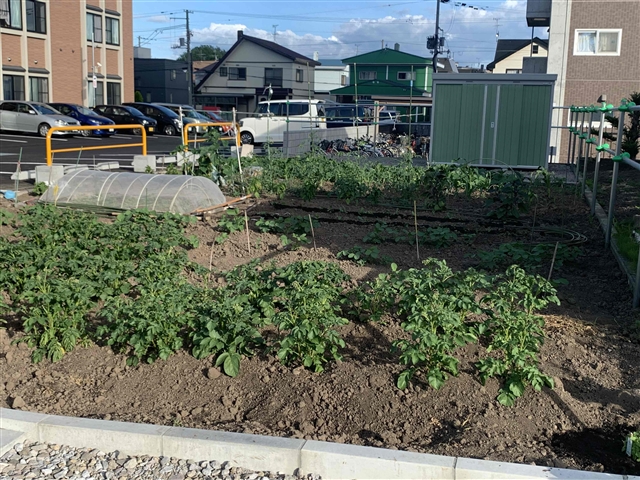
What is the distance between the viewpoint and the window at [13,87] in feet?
119

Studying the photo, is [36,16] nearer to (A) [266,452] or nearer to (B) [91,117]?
(B) [91,117]

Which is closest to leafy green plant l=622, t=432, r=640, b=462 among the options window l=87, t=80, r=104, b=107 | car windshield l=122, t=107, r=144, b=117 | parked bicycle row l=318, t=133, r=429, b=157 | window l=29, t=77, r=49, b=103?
parked bicycle row l=318, t=133, r=429, b=157

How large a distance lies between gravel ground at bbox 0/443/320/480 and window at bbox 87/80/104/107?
41228 millimetres

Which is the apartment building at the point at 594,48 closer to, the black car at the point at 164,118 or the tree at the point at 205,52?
the black car at the point at 164,118

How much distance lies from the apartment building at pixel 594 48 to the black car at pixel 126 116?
59.2 feet

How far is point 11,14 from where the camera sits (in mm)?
36188

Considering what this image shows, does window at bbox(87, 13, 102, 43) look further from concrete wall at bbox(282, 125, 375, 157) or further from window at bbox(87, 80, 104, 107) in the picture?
concrete wall at bbox(282, 125, 375, 157)

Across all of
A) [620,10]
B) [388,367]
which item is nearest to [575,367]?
[388,367]

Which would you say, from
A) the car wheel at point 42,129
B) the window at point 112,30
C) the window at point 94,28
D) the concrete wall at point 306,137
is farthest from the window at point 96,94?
the concrete wall at point 306,137

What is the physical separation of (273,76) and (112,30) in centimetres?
1963

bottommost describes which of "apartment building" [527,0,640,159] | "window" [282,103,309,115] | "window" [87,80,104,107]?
"window" [282,103,309,115]

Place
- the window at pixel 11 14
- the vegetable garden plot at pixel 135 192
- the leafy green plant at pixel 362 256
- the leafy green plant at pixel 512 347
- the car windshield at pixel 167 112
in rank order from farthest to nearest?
the car windshield at pixel 167 112, the window at pixel 11 14, the vegetable garden plot at pixel 135 192, the leafy green plant at pixel 362 256, the leafy green plant at pixel 512 347

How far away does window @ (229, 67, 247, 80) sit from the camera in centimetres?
6309

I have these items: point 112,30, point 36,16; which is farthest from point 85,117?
point 112,30
